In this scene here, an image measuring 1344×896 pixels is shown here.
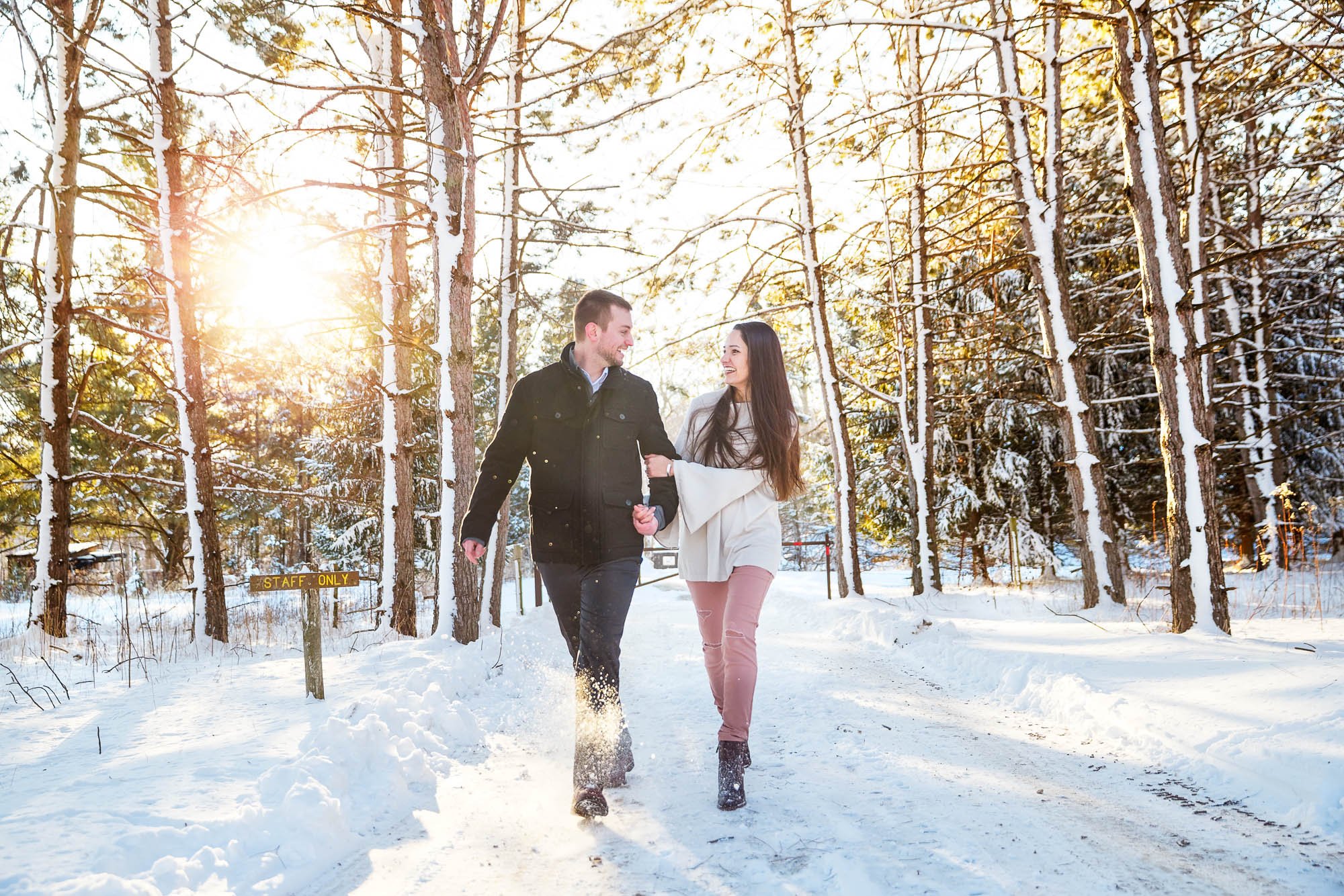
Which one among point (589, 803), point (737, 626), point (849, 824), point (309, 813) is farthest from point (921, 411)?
point (309, 813)

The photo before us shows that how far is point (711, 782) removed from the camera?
11.8ft

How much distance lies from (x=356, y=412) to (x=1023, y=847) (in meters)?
17.8

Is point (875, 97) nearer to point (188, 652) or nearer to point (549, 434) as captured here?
point (549, 434)

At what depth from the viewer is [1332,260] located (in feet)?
47.8

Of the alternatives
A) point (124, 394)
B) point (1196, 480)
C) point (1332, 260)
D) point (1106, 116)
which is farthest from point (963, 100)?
point (124, 394)

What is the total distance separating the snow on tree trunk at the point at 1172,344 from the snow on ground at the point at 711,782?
2.25 ft

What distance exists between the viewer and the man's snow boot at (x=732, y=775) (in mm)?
3201

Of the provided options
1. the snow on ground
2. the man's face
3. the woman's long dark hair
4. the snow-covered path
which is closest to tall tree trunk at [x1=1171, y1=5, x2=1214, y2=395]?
the snow on ground

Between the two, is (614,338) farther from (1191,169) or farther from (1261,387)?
(1261,387)

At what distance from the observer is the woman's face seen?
3875mm

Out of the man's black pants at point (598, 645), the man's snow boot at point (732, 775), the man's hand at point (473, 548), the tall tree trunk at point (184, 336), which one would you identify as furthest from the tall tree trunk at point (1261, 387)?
the tall tree trunk at point (184, 336)

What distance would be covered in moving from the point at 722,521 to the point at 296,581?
10.3ft

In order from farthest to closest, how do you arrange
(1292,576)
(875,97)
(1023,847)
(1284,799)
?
(1292,576)
(875,97)
(1284,799)
(1023,847)

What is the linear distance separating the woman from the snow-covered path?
1.64 ft
